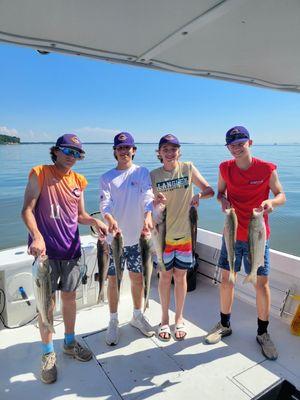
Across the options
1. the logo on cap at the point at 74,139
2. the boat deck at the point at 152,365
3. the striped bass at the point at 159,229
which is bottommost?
the boat deck at the point at 152,365

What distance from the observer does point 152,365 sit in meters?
3.18

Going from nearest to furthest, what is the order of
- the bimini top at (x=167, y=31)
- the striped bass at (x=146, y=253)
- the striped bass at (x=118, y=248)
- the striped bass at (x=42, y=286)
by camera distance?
the bimini top at (x=167, y=31) < the striped bass at (x=42, y=286) < the striped bass at (x=118, y=248) < the striped bass at (x=146, y=253)

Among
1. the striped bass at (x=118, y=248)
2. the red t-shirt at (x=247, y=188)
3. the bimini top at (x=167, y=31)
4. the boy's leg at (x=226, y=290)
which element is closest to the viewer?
the bimini top at (x=167, y=31)

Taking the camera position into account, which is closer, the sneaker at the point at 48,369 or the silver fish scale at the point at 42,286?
the silver fish scale at the point at 42,286

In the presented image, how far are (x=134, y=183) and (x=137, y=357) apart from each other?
1.83m

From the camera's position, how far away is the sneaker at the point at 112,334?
350 cm

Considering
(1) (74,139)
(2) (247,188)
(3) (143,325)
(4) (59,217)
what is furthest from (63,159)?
(3) (143,325)

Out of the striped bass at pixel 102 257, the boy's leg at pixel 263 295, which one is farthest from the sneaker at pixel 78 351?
the boy's leg at pixel 263 295

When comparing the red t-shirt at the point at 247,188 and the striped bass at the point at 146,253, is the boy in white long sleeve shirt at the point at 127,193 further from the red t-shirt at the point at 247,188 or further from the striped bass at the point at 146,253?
the red t-shirt at the point at 247,188

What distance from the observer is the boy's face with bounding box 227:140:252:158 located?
3.06 m

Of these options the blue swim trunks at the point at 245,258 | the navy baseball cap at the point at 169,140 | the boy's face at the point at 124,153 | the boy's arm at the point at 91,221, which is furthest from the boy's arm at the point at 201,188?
the boy's arm at the point at 91,221

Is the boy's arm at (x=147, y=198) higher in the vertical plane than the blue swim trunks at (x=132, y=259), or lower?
higher

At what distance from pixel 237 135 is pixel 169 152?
0.68 m

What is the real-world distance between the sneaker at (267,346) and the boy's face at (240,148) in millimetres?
1989
